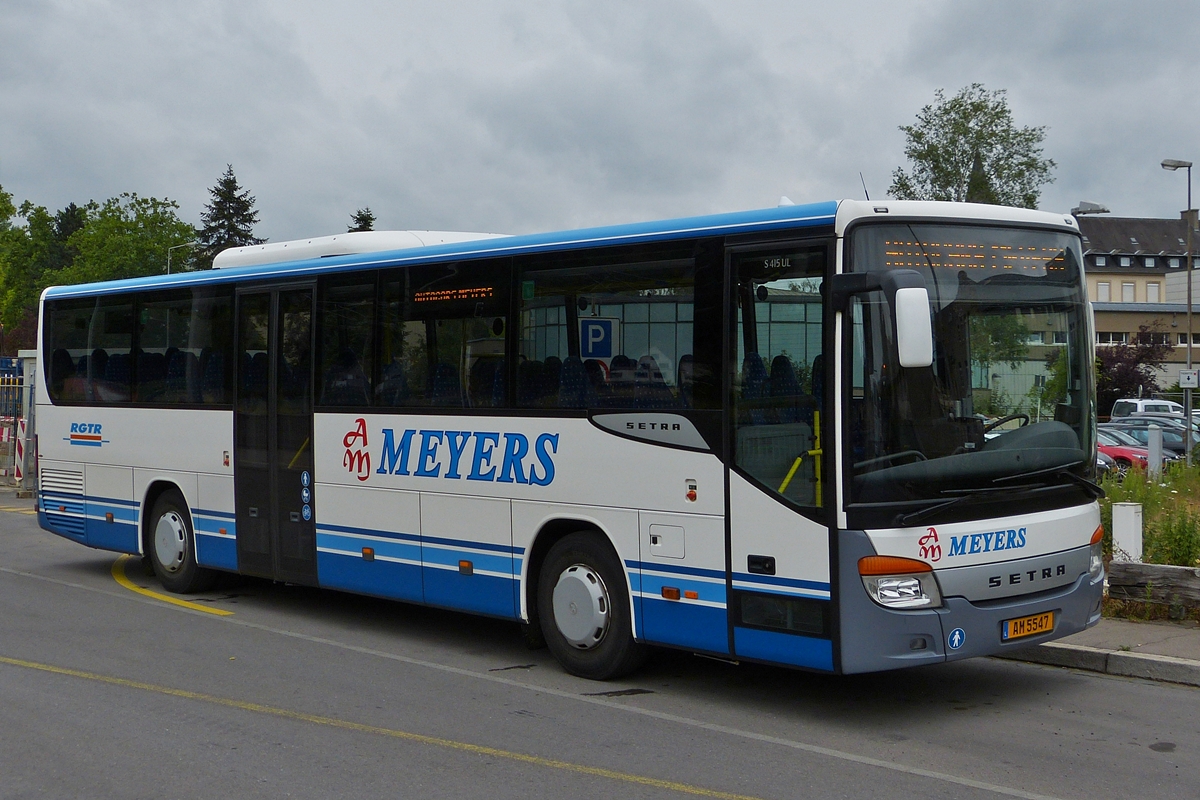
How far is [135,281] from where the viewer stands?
13055 millimetres

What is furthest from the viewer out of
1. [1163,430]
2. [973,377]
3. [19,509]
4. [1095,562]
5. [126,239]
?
[126,239]

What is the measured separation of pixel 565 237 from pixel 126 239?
64329 mm

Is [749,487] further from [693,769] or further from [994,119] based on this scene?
[994,119]

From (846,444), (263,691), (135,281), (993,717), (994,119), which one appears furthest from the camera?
(994,119)

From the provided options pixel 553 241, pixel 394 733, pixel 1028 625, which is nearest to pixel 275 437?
pixel 553 241

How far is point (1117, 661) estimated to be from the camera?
884 cm

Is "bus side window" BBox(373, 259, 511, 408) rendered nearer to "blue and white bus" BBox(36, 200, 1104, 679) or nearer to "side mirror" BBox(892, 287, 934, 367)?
"blue and white bus" BBox(36, 200, 1104, 679)

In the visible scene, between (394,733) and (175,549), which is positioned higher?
(175,549)

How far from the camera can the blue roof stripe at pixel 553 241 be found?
7.59m

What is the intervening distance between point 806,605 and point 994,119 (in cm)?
4452

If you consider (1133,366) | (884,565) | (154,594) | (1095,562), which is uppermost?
(1133,366)

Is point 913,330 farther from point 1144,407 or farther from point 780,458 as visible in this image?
point 1144,407

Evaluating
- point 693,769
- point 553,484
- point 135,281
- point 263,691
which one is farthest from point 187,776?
point 135,281

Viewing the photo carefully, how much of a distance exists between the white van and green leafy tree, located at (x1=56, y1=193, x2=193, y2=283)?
160 ft
